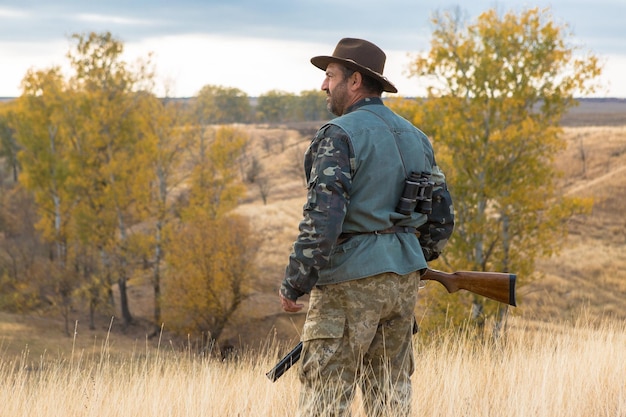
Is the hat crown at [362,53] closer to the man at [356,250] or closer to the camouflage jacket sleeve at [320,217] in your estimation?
the man at [356,250]

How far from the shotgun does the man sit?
1.09 ft

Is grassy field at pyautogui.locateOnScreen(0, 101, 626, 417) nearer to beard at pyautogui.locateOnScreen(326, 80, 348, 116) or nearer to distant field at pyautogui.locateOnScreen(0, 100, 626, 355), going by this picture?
distant field at pyautogui.locateOnScreen(0, 100, 626, 355)

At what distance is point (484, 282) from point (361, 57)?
1.42 m

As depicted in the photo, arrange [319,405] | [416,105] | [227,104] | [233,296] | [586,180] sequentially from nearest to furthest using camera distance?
[319,405], [416,105], [233,296], [586,180], [227,104]

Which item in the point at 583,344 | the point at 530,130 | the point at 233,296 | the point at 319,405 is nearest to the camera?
the point at 319,405

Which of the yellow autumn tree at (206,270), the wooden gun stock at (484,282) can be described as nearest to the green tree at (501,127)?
the yellow autumn tree at (206,270)

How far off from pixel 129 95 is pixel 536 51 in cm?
1858

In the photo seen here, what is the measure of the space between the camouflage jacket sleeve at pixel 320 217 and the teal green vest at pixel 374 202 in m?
0.10

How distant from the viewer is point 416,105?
21.3 m

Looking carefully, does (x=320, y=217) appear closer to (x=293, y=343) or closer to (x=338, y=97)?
(x=338, y=97)

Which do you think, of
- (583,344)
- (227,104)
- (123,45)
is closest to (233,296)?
(123,45)

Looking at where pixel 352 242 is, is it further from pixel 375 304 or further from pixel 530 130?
pixel 530 130

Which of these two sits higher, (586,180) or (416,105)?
(416,105)

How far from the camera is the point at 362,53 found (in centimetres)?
344
